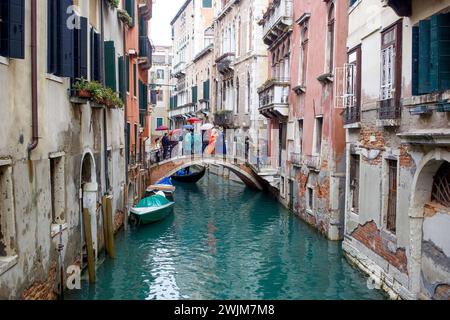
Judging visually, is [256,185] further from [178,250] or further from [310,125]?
[178,250]

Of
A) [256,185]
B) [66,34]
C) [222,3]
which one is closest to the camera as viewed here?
[66,34]

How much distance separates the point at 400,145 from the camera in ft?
27.3

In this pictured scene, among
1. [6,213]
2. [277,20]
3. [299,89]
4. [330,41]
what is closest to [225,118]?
[277,20]

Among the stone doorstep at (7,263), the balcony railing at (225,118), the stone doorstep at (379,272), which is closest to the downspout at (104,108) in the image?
the stone doorstep at (379,272)

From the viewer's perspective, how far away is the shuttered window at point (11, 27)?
5699 mm

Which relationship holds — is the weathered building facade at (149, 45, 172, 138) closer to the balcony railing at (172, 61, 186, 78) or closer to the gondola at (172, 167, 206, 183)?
the balcony railing at (172, 61, 186, 78)

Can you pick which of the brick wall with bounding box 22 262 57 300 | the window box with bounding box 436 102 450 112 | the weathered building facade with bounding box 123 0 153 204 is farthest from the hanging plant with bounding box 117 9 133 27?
the window box with bounding box 436 102 450 112

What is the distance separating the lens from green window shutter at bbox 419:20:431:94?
6.92 meters

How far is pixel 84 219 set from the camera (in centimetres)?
944

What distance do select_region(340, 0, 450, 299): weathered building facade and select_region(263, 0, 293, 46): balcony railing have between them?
24.4 ft

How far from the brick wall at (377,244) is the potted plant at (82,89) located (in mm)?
5258
